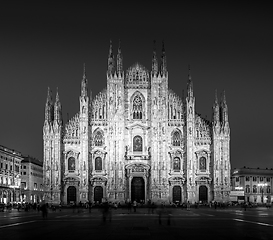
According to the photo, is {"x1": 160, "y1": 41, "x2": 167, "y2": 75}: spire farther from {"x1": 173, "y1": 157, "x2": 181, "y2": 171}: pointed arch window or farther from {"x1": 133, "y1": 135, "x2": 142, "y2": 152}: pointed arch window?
{"x1": 173, "y1": 157, "x2": 181, "y2": 171}: pointed arch window

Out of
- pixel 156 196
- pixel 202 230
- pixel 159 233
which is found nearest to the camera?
pixel 159 233

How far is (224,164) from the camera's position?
10056 centimetres

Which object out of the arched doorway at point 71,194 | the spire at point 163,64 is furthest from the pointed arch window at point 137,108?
the arched doorway at point 71,194

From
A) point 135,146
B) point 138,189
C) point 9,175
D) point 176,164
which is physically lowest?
point 138,189

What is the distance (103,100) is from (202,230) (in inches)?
2441

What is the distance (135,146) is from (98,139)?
6563 mm

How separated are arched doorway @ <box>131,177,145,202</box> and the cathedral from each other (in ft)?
0.57

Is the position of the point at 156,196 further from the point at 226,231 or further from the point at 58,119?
the point at 226,231

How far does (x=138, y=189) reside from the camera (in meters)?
102

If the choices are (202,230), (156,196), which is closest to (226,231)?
(202,230)

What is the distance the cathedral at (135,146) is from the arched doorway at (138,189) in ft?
0.57

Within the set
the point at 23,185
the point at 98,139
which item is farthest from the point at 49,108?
the point at 23,185

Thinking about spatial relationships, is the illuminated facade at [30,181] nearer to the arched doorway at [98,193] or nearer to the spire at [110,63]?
the arched doorway at [98,193]

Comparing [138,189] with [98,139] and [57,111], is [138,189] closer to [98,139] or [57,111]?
[98,139]
